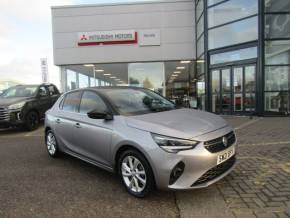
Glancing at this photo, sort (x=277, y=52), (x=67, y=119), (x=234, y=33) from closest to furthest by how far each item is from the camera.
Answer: (x=67, y=119)
(x=277, y=52)
(x=234, y=33)

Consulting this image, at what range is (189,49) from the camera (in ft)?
50.0

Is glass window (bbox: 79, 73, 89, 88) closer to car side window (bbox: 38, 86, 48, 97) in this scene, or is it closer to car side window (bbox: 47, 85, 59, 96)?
car side window (bbox: 47, 85, 59, 96)

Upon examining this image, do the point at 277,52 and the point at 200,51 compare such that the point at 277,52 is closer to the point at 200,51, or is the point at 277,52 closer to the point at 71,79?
the point at 200,51

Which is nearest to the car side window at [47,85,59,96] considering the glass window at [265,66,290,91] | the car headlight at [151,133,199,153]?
the car headlight at [151,133,199,153]

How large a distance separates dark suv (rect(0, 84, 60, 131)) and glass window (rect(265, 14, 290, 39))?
32.3 ft

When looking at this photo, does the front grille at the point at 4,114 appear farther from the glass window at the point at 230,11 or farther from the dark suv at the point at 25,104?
the glass window at the point at 230,11

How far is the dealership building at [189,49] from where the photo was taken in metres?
10.8

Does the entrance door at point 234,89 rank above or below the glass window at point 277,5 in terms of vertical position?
below

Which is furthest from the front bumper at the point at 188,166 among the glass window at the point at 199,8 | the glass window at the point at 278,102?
the glass window at the point at 199,8

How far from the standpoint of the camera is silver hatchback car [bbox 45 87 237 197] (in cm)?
302

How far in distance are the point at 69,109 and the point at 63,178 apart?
54.1 inches

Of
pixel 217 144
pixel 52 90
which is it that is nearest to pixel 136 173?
pixel 217 144

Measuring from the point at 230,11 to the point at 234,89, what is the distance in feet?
12.4

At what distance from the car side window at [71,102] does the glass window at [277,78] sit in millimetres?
Result: 8982
